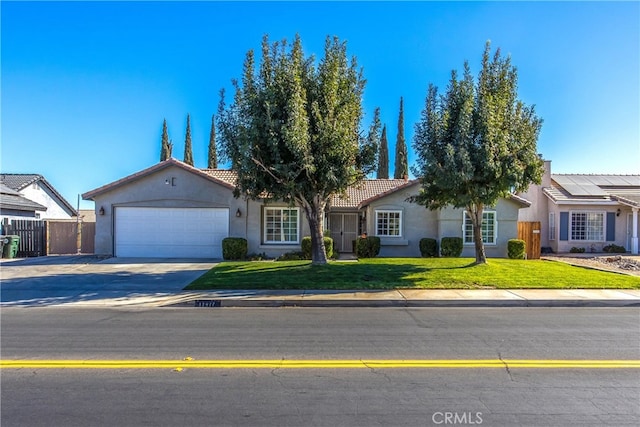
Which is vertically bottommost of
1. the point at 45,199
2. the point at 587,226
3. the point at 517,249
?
the point at 517,249

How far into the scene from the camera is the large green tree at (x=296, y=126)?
13.6 metres

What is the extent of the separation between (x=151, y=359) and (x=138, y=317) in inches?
128

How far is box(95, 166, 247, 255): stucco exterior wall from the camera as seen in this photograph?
65.8ft

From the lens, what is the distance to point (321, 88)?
14523 millimetres

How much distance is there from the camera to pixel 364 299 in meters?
10.6

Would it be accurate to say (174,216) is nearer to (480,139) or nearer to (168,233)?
(168,233)

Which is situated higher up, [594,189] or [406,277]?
[594,189]

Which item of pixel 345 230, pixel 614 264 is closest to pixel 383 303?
pixel 345 230

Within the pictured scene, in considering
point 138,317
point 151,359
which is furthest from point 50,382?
point 138,317

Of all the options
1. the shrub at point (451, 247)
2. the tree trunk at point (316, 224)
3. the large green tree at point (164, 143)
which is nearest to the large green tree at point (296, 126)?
the tree trunk at point (316, 224)

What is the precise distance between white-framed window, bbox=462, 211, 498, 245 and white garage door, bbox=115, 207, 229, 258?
11950mm

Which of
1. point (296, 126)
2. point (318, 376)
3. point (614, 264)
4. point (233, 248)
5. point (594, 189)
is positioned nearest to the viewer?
point (318, 376)

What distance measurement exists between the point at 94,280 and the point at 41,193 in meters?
22.0

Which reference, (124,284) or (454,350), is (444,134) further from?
(124,284)
